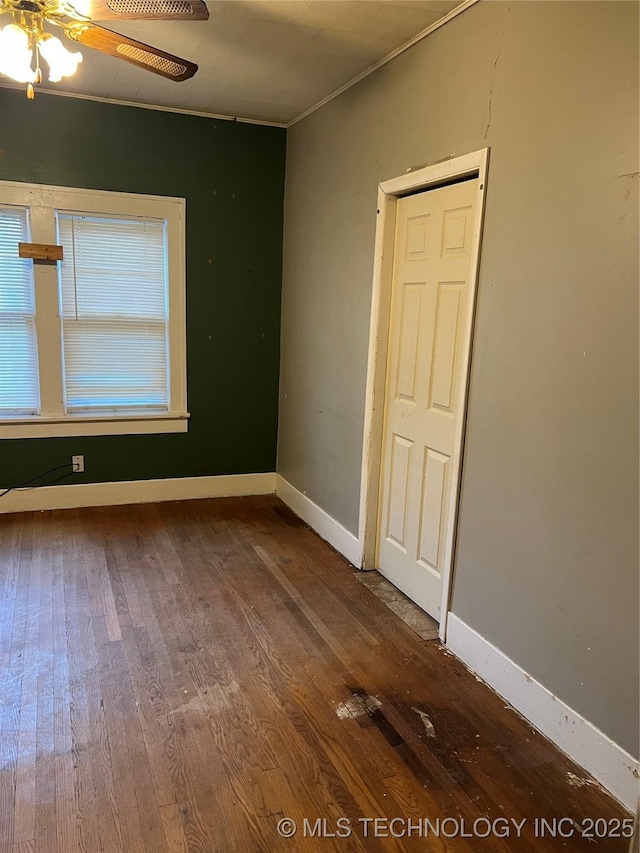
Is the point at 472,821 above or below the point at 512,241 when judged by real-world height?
below

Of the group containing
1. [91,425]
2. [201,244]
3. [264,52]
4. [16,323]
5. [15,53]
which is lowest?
[91,425]

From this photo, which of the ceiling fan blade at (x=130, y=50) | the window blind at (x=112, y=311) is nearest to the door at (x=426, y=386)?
the ceiling fan blade at (x=130, y=50)

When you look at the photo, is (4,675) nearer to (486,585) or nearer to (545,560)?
(486,585)

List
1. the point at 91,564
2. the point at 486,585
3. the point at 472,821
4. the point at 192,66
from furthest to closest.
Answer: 1. the point at 91,564
2. the point at 486,585
3. the point at 192,66
4. the point at 472,821

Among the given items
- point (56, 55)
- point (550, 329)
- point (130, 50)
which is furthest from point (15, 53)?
point (550, 329)

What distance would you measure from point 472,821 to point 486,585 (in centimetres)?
86

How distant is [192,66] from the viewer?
2.08m

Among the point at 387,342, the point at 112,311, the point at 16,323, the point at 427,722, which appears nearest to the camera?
the point at 427,722

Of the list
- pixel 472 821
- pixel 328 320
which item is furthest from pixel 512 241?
pixel 472 821

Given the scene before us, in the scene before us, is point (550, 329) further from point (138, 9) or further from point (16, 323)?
point (16, 323)

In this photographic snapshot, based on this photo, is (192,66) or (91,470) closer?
(192,66)

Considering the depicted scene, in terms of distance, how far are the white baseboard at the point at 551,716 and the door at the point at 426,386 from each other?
1.14 ft

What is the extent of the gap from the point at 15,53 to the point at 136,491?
9.76ft

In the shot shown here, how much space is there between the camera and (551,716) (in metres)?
2.07
